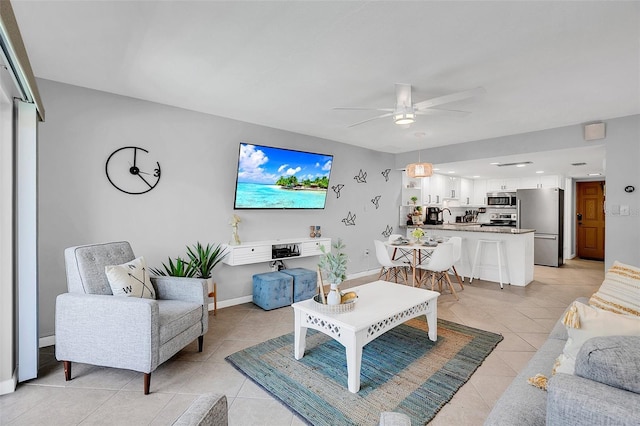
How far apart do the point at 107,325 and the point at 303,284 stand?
2302 mm

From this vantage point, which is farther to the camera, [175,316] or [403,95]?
[403,95]

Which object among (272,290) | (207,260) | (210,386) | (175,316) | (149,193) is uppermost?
(149,193)

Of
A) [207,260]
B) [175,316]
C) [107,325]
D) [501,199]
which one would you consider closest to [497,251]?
[501,199]

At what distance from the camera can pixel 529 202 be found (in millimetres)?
7129

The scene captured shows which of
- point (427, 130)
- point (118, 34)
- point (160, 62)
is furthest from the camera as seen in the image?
point (427, 130)

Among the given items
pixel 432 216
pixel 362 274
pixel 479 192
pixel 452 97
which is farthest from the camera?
pixel 479 192

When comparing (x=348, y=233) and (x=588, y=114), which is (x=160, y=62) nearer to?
(x=348, y=233)

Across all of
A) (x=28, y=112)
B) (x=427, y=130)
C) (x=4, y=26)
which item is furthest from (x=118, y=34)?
(x=427, y=130)

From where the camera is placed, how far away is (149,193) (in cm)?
336

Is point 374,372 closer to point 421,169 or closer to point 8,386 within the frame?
point 8,386

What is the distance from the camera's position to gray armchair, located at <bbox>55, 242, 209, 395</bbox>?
2.02 metres

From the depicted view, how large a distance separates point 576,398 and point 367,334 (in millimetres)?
1370

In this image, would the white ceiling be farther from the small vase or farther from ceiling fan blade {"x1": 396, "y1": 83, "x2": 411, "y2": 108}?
the small vase

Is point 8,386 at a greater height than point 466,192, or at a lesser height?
lesser
